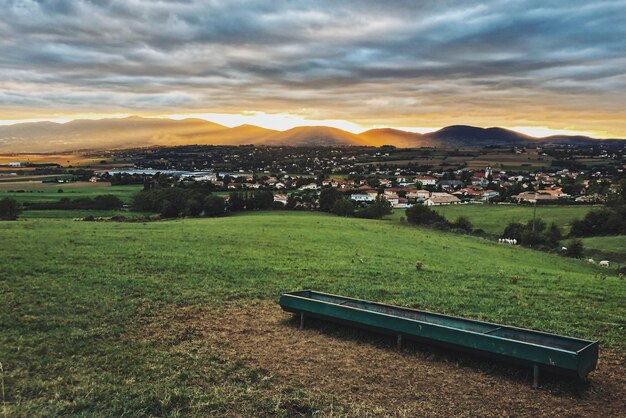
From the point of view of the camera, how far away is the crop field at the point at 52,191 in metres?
78.7

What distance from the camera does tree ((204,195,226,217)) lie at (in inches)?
2709

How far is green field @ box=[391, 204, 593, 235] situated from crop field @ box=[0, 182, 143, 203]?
54.8m

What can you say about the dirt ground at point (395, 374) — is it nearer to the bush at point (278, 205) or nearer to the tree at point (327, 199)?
the tree at point (327, 199)

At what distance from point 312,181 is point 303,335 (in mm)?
120201

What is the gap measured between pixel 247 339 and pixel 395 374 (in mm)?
3777

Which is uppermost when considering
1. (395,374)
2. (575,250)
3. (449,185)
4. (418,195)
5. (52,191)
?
(395,374)

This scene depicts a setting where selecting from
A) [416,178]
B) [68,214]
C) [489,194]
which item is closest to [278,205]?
[68,214]

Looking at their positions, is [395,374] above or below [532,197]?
above

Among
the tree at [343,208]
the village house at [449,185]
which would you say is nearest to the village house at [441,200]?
the village house at [449,185]

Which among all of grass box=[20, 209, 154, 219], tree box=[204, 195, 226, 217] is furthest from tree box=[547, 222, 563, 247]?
grass box=[20, 209, 154, 219]

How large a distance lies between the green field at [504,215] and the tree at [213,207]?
88.5 feet

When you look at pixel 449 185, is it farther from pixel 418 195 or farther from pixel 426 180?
pixel 418 195

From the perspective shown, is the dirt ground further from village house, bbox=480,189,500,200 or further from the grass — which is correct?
village house, bbox=480,189,500,200

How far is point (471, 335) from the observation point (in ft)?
30.9
